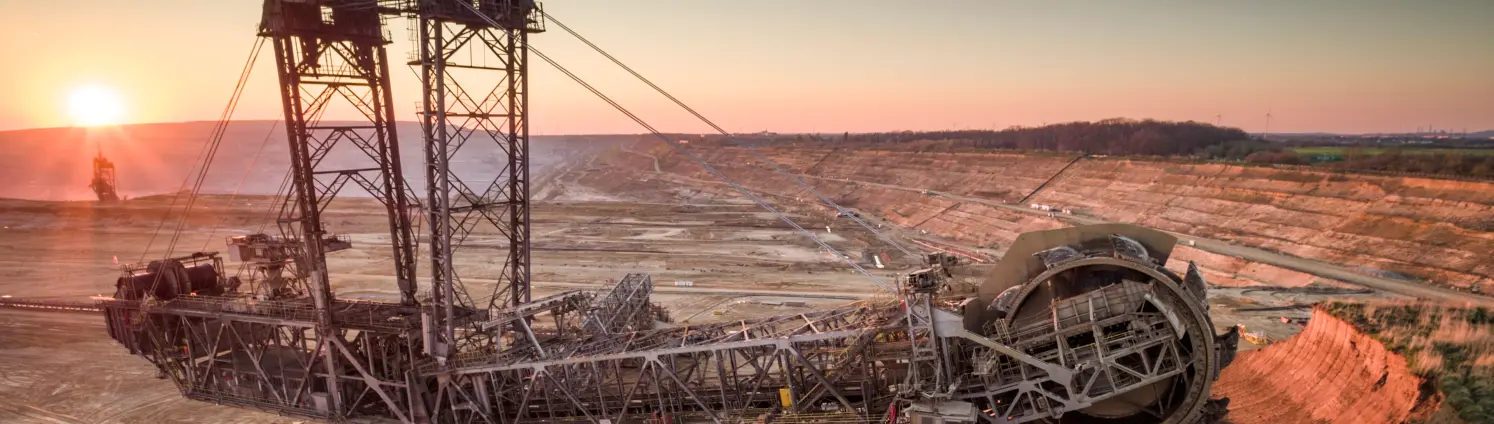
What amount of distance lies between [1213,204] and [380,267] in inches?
2241

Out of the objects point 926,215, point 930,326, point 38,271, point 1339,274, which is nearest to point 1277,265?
point 1339,274

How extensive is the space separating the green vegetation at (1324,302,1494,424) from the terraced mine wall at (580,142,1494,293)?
65.7 feet

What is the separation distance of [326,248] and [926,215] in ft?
173

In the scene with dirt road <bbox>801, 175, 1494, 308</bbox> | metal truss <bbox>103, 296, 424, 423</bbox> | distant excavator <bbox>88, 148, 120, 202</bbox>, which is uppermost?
distant excavator <bbox>88, 148, 120, 202</bbox>

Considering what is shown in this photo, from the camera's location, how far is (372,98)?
1905 cm

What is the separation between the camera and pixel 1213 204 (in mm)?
49969

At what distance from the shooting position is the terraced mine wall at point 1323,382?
14.9 m

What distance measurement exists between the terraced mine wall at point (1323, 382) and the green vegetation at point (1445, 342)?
31 cm

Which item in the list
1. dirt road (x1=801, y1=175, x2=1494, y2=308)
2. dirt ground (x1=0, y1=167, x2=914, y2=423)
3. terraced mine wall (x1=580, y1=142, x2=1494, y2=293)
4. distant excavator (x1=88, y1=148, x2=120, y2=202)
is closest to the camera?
dirt ground (x1=0, y1=167, x2=914, y2=423)

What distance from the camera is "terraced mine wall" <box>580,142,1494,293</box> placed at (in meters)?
36.2

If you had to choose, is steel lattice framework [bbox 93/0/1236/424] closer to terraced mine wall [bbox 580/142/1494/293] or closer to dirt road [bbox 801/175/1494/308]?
dirt road [bbox 801/175/1494/308]

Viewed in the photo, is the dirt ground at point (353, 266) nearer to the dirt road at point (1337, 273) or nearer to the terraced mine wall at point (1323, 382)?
the terraced mine wall at point (1323, 382)

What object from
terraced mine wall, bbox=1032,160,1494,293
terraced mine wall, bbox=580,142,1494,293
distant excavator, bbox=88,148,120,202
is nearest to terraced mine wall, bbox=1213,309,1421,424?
terraced mine wall, bbox=580,142,1494,293

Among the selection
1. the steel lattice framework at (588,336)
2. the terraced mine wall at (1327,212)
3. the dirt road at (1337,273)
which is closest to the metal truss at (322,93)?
the steel lattice framework at (588,336)
